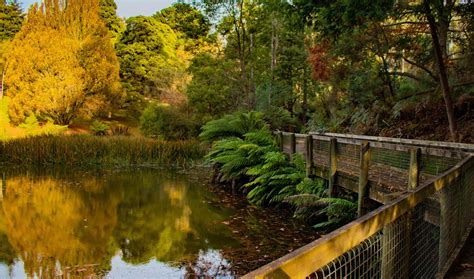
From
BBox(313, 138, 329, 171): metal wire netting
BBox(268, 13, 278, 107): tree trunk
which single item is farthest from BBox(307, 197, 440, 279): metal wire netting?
BBox(268, 13, 278, 107): tree trunk

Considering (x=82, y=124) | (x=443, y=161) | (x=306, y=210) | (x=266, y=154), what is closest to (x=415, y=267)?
(x=443, y=161)

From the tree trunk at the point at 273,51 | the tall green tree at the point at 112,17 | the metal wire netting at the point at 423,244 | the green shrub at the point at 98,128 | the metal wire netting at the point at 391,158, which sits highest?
the tall green tree at the point at 112,17

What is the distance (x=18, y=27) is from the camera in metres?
39.6

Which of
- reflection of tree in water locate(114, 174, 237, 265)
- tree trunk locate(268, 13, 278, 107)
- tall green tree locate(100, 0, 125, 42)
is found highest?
tall green tree locate(100, 0, 125, 42)

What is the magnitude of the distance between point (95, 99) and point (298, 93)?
1488 centimetres

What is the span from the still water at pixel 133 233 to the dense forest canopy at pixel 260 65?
4287 mm

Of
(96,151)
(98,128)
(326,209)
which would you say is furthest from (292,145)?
(98,128)

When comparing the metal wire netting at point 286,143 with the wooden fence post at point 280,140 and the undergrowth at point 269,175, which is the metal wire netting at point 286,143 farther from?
the undergrowth at point 269,175

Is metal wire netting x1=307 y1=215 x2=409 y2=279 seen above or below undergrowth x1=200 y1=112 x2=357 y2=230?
above

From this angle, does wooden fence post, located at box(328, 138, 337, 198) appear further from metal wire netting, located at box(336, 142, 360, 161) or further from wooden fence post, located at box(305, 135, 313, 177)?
wooden fence post, located at box(305, 135, 313, 177)

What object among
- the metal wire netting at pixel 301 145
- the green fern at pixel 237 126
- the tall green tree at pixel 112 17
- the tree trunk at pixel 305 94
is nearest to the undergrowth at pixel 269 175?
the green fern at pixel 237 126

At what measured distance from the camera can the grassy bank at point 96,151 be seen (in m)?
20.6

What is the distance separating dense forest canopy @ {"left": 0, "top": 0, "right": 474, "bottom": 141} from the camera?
1077 cm

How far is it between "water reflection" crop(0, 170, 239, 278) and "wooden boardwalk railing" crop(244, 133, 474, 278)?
2577mm
